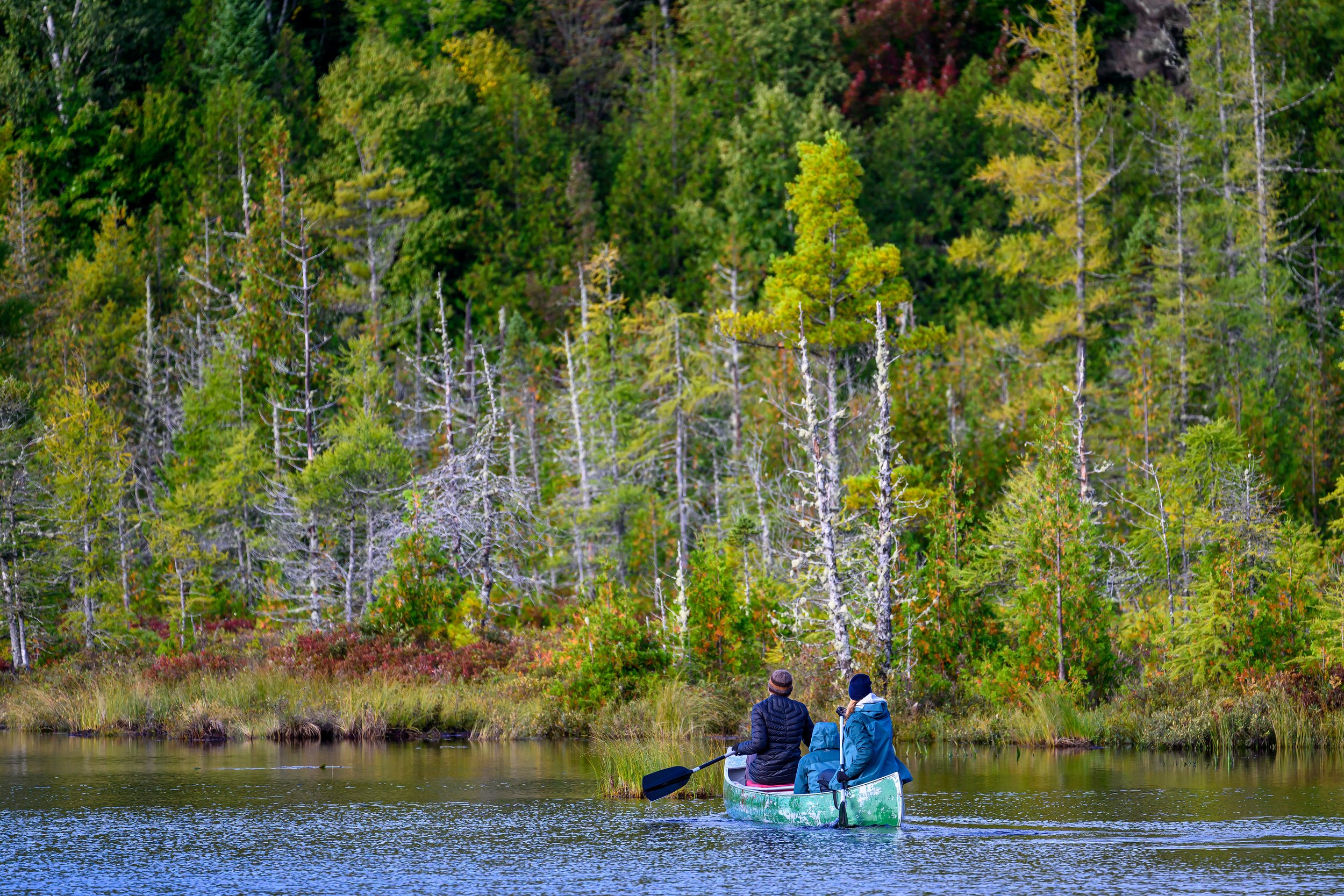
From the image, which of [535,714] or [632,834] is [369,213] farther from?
[632,834]

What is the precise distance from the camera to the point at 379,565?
41.3 meters

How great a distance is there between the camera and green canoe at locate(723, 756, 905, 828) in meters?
17.0

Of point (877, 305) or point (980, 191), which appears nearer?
point (877, 305)

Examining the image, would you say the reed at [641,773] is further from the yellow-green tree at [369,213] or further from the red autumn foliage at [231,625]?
the yellow-green tree at [369,213]

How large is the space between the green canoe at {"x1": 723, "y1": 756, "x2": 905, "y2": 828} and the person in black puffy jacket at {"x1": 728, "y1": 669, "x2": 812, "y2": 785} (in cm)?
28

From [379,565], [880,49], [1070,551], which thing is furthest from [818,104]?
[1070,551]

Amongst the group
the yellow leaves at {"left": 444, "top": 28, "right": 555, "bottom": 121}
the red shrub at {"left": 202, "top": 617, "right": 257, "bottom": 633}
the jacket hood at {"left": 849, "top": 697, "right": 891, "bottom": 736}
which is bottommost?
the jacket hood at {"left": 849, "top": 697, "right": 891, "bottom": 736}

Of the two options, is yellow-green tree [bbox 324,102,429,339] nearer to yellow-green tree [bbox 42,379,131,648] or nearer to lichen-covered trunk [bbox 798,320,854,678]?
yellow-green tree [bbox 42,379,131,648]

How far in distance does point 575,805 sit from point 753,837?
3084 millimetres

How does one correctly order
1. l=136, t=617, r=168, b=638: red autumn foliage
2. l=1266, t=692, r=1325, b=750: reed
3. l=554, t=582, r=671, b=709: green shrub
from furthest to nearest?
1. l=136, t=617, r=168, b=638: red autumn foliage
2. l=554, t=582, r=671, b=709: green shrub
3. l=1266, t=692, r=1325, b=750: reed

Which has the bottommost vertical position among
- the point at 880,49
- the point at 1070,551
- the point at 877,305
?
the point at 1070,551

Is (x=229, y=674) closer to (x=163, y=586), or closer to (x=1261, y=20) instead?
(x=163, y=586)

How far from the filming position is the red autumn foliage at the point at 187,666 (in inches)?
1347

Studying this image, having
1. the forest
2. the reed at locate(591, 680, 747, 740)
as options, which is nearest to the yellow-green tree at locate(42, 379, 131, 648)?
the forest
